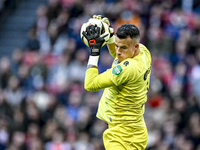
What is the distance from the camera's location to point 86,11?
1155 cm

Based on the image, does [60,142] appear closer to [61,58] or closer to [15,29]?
[61,58]

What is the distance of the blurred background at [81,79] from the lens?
930cm

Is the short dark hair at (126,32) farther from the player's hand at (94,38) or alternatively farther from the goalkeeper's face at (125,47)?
the player's hand at (94,38)

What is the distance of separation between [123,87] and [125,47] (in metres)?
0.50

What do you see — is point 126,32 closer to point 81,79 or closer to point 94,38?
point 94,38

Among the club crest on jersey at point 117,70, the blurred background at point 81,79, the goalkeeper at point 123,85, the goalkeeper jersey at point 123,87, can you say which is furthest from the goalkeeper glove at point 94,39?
the blurred background at point 81,79

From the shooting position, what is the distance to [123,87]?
15.1ft

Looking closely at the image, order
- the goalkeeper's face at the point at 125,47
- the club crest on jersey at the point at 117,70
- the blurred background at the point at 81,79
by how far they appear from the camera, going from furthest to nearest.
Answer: the blurred background at the point at 81,79, the goalkeeper's face at the point at 125,47, the club crest on jersey at the point at 117,70

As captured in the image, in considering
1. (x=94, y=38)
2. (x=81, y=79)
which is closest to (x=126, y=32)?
(x=94, y=38)

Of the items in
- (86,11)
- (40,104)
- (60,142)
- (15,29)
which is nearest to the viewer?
(60,142)

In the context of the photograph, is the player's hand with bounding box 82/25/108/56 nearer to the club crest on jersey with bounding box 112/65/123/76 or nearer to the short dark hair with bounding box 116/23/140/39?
the short dark hair with bounding box 116/23/140/39

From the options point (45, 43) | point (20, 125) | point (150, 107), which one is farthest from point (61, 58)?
point (150, 107)

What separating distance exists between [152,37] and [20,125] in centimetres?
450

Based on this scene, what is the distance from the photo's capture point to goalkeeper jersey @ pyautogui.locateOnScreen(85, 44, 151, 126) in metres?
4.42
